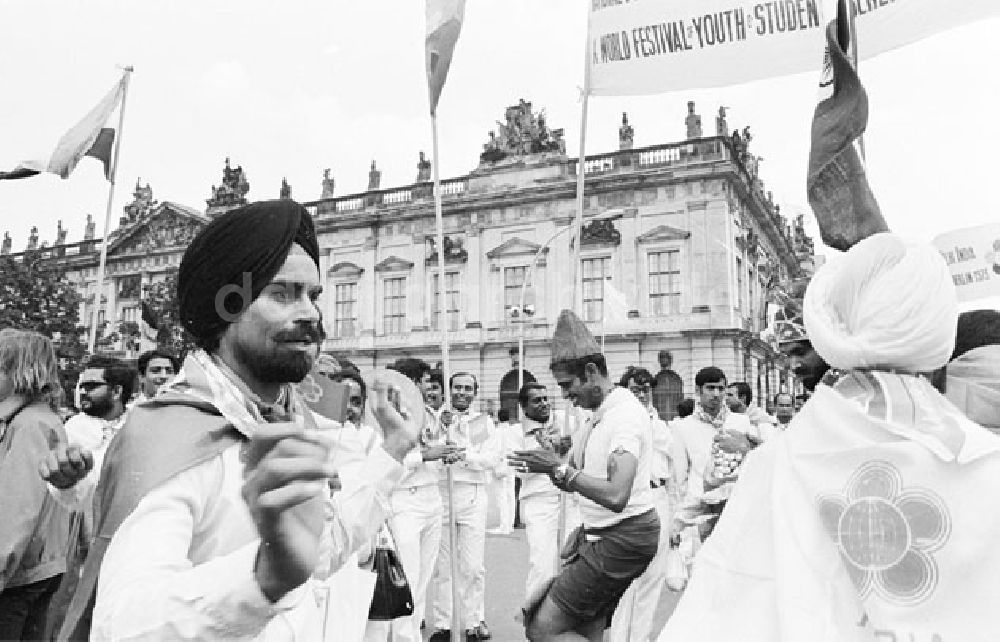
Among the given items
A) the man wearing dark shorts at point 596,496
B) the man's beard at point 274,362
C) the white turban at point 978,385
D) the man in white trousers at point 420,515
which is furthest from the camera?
the man in white trousers at point 420,515

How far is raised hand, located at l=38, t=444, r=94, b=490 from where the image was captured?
2.26 m

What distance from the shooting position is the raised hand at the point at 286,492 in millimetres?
917

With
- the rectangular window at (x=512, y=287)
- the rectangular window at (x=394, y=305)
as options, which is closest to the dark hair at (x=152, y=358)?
the rectangular window at (x=512, y=287)

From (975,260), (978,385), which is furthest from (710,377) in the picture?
(978,385)

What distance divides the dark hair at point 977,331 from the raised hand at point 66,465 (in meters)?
2.52

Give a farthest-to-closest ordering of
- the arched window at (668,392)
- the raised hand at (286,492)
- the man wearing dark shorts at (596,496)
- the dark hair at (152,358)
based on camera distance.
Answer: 1. the arched window at (668,392)
2. the dark hair at (152,358)
3. the man wearing dark shorts at (596,496)
4. the raised hand at (286,492)

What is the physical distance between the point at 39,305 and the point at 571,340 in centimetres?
2975

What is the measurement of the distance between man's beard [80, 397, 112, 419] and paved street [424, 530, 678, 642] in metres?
2.92

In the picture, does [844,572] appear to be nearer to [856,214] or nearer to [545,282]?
[856,214]

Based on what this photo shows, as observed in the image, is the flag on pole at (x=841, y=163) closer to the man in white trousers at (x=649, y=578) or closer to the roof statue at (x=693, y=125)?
the man in white trousers at (x=649, y=578)

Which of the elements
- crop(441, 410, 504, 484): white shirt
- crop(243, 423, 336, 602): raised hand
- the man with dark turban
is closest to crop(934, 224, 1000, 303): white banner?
crop(441, 410, 504, 484): white shirt

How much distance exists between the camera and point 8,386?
322cm

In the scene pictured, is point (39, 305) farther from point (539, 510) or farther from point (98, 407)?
point (98, 407)

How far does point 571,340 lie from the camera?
4.55 m
